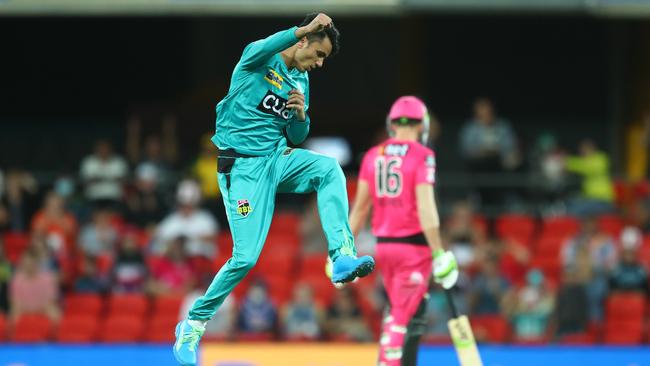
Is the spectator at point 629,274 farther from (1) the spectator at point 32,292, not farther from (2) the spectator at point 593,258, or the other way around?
(1) the spectator at point 32,292

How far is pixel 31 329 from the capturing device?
1584cm

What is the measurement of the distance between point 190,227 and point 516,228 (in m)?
4.25

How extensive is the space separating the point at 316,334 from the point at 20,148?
820 centimetres

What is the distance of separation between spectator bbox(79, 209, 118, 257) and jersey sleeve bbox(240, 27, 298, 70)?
9.04 m

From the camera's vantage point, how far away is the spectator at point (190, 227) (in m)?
17.1

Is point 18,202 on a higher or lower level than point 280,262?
higher

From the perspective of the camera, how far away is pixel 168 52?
934 inches

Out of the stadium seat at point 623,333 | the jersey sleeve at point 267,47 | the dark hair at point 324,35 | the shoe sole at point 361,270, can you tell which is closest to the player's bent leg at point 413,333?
the shoe sole at point 361,270

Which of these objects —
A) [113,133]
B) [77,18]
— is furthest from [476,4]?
[77,18]

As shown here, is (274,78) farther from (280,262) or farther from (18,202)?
(18,202)

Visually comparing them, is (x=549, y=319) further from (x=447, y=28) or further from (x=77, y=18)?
(x=77, y=18)

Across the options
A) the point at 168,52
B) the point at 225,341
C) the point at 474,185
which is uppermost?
the point at 168,52

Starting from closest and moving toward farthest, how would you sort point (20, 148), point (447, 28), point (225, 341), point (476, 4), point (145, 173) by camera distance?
1. point (225, 341)
2. point (476, 4)
3. point (145, 173)
4. point (20, 148)
5. point (447, 28)

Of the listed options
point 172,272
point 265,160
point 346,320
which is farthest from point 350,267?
point 172,272
